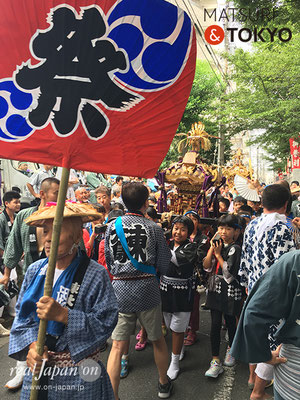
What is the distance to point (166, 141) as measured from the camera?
211 cm

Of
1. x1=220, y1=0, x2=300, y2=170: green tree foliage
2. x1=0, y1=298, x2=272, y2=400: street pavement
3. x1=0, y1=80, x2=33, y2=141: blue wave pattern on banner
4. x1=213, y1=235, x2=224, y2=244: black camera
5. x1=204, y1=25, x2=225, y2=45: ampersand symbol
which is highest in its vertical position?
x1=204, y1=25, x2=225, y2=45: ampersand symbol

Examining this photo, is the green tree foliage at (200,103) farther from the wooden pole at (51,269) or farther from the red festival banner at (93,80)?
the wooden pole at (51,269)

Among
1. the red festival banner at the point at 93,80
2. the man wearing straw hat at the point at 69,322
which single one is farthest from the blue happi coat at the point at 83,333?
the red festival banner at the point at 93,80

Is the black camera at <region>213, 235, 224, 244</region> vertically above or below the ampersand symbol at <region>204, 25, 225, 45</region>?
below

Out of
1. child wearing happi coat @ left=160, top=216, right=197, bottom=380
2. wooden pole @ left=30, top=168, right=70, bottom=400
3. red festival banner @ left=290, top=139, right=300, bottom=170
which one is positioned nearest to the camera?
wooden pole @ left=30, top=168, right=70, bottom=400

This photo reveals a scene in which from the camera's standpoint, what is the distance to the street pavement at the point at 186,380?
10.7 ft

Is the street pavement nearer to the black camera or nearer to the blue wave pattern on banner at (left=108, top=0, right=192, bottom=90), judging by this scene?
the black camera

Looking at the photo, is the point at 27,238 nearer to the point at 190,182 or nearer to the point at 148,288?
the point at 148,288

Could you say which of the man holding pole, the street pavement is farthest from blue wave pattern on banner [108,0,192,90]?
the street pavement

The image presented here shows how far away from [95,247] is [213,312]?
1.83 m

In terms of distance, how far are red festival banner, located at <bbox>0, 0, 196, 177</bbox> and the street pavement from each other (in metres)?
2.54

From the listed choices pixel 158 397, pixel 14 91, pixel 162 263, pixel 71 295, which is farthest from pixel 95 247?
pixel 14 91

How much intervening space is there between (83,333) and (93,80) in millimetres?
1503

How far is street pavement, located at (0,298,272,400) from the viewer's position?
3250 mm
